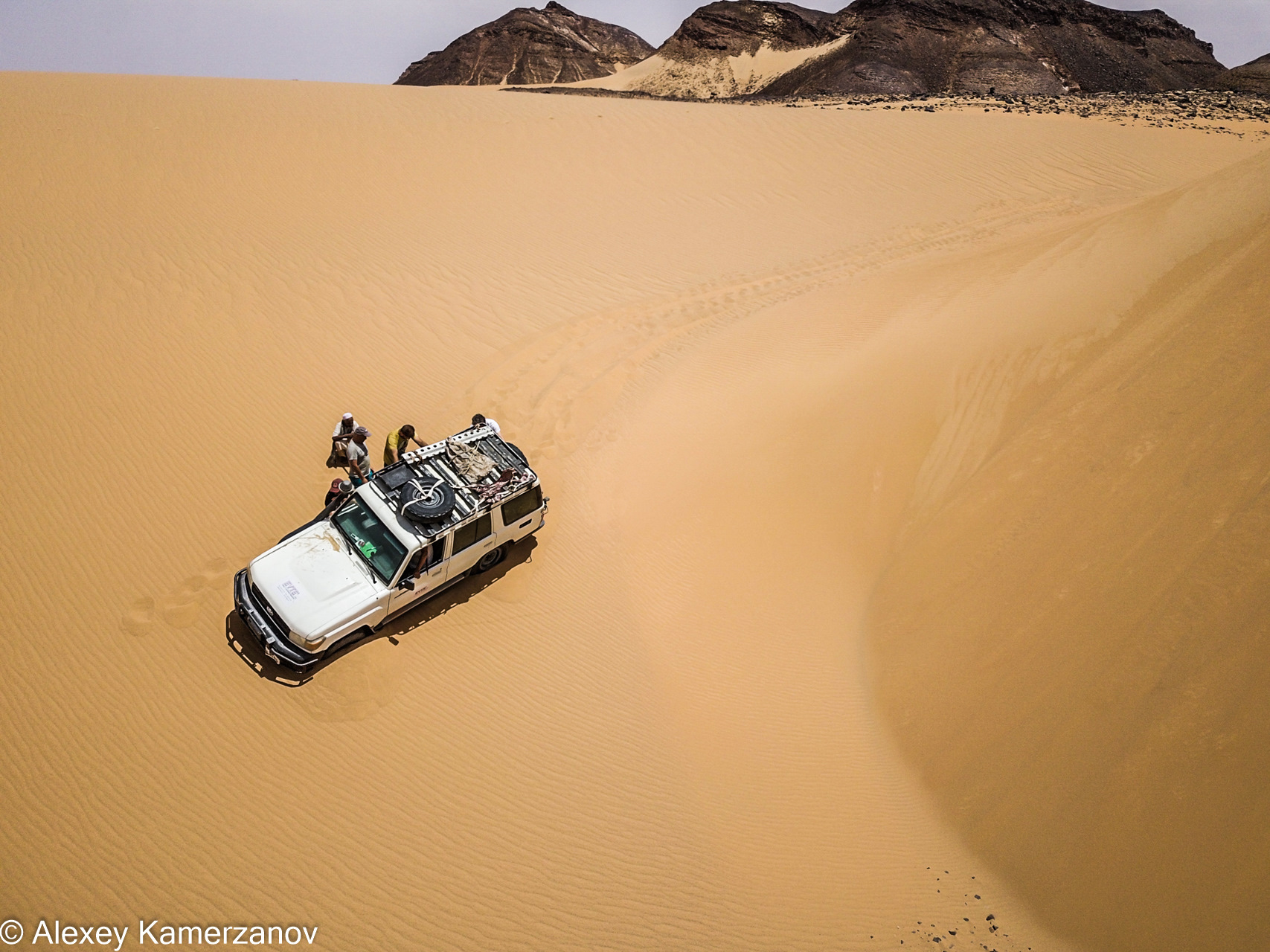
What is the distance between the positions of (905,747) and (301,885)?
5818 millimetres

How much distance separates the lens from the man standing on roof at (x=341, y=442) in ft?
27.9

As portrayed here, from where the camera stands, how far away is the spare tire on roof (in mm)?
6832

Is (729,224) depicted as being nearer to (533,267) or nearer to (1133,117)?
(533,267)

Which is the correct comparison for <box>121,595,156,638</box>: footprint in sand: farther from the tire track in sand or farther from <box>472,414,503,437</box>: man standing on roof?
the tire track in sand

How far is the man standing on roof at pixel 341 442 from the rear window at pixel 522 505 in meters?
2.66

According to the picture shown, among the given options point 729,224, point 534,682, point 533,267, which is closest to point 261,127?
point 533,267

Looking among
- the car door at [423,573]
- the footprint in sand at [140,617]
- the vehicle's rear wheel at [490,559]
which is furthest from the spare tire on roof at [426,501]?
the footprint in sand at [140,617]

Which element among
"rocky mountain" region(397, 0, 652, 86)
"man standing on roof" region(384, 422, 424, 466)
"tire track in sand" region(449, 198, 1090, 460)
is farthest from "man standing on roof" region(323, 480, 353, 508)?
"rocky mountain" region(397, 0, 652, 86)

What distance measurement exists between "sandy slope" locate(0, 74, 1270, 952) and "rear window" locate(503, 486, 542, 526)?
2.86ft

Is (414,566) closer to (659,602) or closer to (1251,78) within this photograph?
(659,602)

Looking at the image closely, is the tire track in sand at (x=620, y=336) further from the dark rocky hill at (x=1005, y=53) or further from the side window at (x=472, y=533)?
the dark rocky hill at (x=1005, y=53)

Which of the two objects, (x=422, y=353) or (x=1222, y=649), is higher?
(x=422, y=353)

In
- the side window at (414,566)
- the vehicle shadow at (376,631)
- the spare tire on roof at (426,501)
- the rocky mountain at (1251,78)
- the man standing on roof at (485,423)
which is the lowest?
the vehicle shadow at (376,631)

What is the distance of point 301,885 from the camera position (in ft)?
17.4
